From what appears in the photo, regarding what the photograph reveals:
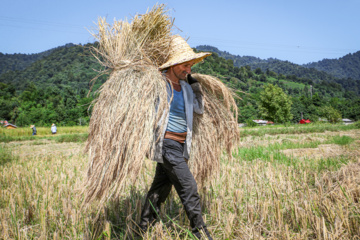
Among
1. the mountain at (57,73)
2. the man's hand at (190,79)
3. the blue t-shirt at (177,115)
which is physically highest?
the mountain at (57,73)

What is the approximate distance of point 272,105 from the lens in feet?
132

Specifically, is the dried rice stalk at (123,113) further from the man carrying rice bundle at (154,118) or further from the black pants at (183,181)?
the black pants at (183,181)

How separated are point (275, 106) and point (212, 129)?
39926 millimetres

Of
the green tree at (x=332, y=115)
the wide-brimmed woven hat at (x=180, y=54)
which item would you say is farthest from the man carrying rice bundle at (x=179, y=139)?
the green tree at (x=332, y=115)

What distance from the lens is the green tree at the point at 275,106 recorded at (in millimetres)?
39625

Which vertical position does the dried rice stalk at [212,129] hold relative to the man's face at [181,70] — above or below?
below

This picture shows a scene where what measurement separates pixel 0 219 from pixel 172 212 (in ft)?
6.02

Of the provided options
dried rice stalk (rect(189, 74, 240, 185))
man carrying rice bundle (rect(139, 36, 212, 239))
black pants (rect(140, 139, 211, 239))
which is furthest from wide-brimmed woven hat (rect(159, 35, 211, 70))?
black pants (rect(140, 139, 211, 239))

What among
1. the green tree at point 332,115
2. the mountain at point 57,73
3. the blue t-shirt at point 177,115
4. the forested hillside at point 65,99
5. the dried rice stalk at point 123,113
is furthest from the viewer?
the mountain at point 57,73

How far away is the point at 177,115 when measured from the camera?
7.73 ft

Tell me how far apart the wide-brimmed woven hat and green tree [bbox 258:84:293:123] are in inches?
1564

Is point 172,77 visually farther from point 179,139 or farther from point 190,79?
point 179,139

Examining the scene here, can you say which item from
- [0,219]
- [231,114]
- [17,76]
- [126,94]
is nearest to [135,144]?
[126,94]

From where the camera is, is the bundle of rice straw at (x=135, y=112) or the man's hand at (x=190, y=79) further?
the man's hand at (x=190, y=79)
